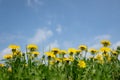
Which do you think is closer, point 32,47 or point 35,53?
point 35,53

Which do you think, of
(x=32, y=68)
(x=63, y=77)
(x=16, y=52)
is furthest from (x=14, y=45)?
(x=63, y=77)

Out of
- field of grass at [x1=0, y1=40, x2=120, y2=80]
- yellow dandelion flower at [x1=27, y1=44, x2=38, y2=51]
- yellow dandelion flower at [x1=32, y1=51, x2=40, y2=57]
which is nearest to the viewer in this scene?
field of grass at [x1=0, y1=40, x2=120, y2=80]

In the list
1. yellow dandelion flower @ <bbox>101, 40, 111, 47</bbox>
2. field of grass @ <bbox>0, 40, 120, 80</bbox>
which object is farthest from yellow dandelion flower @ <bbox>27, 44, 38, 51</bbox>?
yellow dandelion flower @ <bbox>101, 40, 111, 47</bbox>

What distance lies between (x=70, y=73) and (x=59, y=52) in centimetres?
126

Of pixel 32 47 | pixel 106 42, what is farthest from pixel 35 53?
pixel 106 42

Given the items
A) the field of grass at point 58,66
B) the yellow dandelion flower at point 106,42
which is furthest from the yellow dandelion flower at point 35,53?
the yellow dandelion flower at point 106,42

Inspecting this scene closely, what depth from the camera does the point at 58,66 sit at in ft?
22.4

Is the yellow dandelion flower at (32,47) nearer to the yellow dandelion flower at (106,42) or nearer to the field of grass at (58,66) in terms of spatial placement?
the field of grass at (58,66)

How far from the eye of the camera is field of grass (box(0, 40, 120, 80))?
19.0ft

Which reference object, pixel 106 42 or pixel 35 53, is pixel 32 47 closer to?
pixel 35 53

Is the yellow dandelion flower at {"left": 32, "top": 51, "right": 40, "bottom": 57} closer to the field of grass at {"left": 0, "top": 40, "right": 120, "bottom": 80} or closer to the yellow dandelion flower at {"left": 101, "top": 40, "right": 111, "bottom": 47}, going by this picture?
the field of grass at {"left": 0, "top": 40, "right": 120, "bottom": 80}

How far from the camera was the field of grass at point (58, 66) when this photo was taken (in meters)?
5.79

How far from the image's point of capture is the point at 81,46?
8641 millimetres

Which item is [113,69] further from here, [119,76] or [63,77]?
[63,77]
